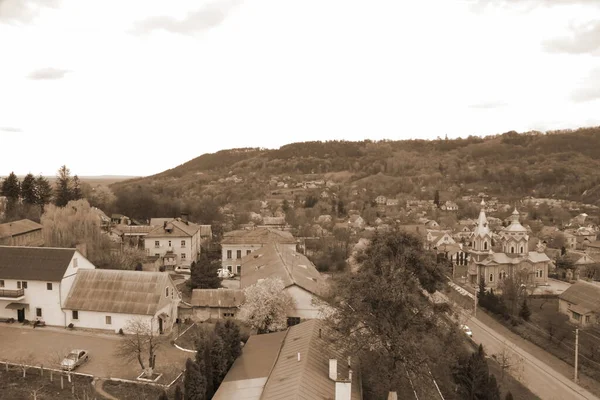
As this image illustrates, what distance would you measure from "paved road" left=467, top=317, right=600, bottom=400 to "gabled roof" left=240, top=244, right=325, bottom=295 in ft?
41.9

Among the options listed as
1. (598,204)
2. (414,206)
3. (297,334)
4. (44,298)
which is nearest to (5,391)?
(44,298)

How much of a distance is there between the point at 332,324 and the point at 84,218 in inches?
1284

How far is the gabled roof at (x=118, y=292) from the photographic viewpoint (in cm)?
3206

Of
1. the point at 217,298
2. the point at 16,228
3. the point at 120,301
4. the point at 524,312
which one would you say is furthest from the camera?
the point at 16,228

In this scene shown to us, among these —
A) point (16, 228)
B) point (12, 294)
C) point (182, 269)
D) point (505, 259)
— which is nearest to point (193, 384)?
point (12, 294)

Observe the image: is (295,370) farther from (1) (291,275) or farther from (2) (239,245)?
(2) (239,245)

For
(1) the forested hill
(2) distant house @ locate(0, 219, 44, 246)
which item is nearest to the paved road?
(2) distant house @ locate(0, 219, 44, 246)

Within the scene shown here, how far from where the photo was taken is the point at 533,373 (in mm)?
31266

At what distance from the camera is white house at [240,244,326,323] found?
33.7m

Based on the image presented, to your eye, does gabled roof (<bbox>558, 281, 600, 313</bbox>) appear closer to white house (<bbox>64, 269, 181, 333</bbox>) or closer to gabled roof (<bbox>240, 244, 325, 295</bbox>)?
gabled roof (<bbox>240, 244, 325, 295</bbox>)

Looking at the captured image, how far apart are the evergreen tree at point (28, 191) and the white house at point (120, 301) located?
3934 centimetres

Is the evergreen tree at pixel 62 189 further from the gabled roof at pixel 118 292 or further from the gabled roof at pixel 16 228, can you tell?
the gabled roof at pixel 118 292

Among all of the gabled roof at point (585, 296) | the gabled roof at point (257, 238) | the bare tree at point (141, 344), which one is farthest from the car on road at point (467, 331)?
the gabled roof at point (257, 238)

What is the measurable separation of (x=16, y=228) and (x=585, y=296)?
54082 mm
